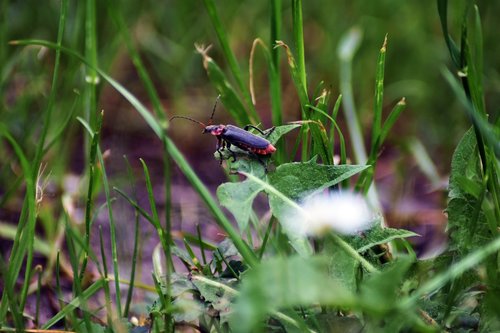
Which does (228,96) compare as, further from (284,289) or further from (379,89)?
(284,289)

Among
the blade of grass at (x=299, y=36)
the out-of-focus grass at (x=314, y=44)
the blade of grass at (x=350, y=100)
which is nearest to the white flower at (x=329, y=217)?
the blade of grass at (x=299, y=36)

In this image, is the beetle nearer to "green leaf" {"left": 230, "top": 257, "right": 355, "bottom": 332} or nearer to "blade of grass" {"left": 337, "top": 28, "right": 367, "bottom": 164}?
"green leaf" {"left": 230, "top": 257, "right": 355, "bottom": 332}

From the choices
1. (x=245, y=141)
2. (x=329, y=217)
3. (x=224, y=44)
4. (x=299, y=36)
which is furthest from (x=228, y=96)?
(x=329, y=217)

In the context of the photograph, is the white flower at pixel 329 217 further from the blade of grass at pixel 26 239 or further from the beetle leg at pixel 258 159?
the blade of grass at pixel 26 239

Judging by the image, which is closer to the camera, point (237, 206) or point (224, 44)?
point (237, 206)

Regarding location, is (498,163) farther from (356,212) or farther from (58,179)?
(58,179)

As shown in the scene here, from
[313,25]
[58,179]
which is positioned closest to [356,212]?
[58,179]
